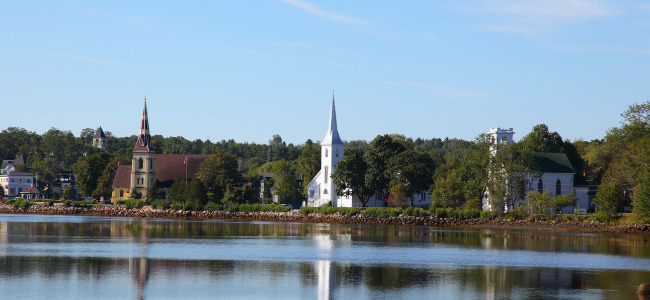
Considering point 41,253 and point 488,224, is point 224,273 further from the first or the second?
point 488,224

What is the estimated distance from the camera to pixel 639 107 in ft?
255

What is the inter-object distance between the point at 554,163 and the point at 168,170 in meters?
64.3

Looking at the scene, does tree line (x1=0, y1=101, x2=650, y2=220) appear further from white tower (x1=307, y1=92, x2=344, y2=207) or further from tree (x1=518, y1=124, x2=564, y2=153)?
white tower (x1=307, y1=92, x2=344, y2=207)

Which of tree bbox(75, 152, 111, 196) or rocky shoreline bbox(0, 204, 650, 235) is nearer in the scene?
rocky shoreline bbox(0, 204, 650, 235)

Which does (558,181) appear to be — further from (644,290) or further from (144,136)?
(144,136)

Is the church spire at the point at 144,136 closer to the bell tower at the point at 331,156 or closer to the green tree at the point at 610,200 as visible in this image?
the bell tower at the point at 331,156

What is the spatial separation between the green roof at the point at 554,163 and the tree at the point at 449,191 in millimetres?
9578

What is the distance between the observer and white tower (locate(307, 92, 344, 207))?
10100cm

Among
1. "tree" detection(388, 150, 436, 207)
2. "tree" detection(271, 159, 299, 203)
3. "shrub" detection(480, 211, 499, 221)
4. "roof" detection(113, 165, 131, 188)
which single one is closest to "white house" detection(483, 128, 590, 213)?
"shrub" detection(480, 211, 499, 221)

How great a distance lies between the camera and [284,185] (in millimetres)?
111312

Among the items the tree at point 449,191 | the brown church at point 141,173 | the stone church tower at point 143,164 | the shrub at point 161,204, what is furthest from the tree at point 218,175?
the tree at point 449,191

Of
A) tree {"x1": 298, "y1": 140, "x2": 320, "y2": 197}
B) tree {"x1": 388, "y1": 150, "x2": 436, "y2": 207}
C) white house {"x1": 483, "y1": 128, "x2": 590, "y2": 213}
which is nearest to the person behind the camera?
white house {"x1": 483, "y1": 128, "x2": 590, "y2": 213}

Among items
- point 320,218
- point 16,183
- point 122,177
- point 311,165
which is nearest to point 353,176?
point 320,218

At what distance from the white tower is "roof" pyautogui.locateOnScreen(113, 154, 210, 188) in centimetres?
2700
